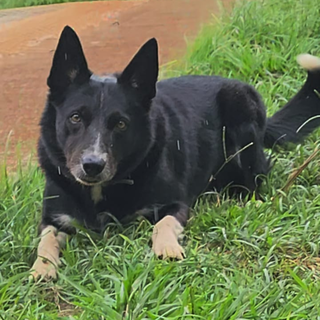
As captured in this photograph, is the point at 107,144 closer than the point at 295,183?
Yes

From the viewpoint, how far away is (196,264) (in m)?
2.98

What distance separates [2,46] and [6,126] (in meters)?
1.78

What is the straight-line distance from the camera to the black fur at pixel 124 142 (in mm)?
3227

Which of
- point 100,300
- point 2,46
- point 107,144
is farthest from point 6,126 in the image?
point 100,300

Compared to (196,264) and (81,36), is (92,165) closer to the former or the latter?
(196,264)

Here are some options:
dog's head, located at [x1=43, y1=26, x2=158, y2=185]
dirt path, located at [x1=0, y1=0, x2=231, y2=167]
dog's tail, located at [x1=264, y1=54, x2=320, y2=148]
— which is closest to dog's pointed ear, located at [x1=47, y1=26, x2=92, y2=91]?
dog's head, located at [x1=43, y1=26, x2=158, y2=185]

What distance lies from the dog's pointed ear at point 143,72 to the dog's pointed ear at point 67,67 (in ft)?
0.68

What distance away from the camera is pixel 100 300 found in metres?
2.66

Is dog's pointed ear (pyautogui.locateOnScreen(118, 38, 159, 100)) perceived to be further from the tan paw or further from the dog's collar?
the tan paw

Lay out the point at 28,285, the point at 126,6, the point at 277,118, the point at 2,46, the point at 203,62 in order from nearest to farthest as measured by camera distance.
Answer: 1. the point at 28,285
2. the point at 277,118
3. the point at 203,62
4. the point at 2,46
5. the point at 126,6

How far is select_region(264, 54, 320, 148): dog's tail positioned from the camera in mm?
4344

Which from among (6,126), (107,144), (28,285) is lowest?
(6,126)

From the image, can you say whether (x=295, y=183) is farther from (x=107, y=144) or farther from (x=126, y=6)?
(x=126, y=6)

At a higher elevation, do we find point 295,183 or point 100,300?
point 100,300
